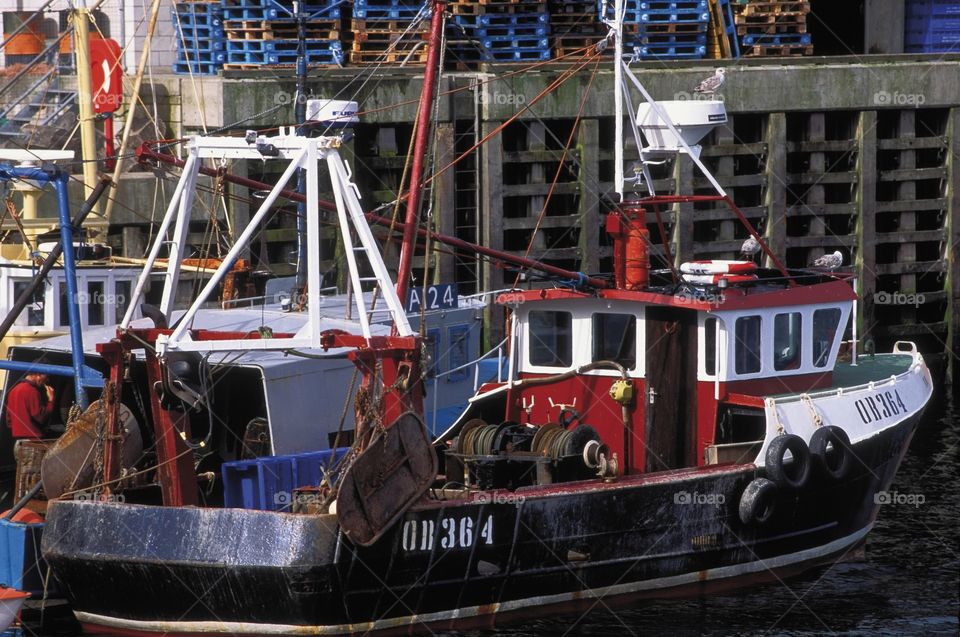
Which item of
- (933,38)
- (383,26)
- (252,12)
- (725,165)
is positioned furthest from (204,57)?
(933,38)

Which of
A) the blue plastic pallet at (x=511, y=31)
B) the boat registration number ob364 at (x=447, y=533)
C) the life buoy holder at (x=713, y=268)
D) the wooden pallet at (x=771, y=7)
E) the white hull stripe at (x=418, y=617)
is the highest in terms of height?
the wooden pallet at (x=771, y=7)

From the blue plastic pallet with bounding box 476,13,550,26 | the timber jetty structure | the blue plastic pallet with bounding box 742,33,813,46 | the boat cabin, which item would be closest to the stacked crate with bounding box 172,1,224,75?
the timber jetty structure

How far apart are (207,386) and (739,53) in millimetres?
14102

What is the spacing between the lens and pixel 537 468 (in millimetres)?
15016

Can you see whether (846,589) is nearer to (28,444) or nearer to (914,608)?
(914,608)

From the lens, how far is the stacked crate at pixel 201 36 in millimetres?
26406

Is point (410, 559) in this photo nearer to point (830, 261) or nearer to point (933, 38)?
point (830, 261)

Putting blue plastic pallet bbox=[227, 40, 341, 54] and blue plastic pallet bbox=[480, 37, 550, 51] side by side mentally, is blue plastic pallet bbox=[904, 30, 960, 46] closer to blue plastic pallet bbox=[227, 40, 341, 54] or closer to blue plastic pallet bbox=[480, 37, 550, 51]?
blue plastic pallet bbox=[480, 37, 550, 51]

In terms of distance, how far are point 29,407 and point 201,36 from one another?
11142mm

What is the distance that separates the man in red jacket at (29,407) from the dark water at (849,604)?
3.53m

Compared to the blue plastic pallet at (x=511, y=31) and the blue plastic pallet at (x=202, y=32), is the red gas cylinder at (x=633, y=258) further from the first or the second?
the blue plastic pallet at (x=202, y=32)

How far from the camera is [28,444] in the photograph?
1575cm

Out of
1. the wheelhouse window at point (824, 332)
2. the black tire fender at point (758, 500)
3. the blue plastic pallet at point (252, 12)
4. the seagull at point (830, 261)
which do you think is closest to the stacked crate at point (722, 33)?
the blue plastic pallet at point (252, 12)

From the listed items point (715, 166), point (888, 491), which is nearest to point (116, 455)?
point (888, 491)
